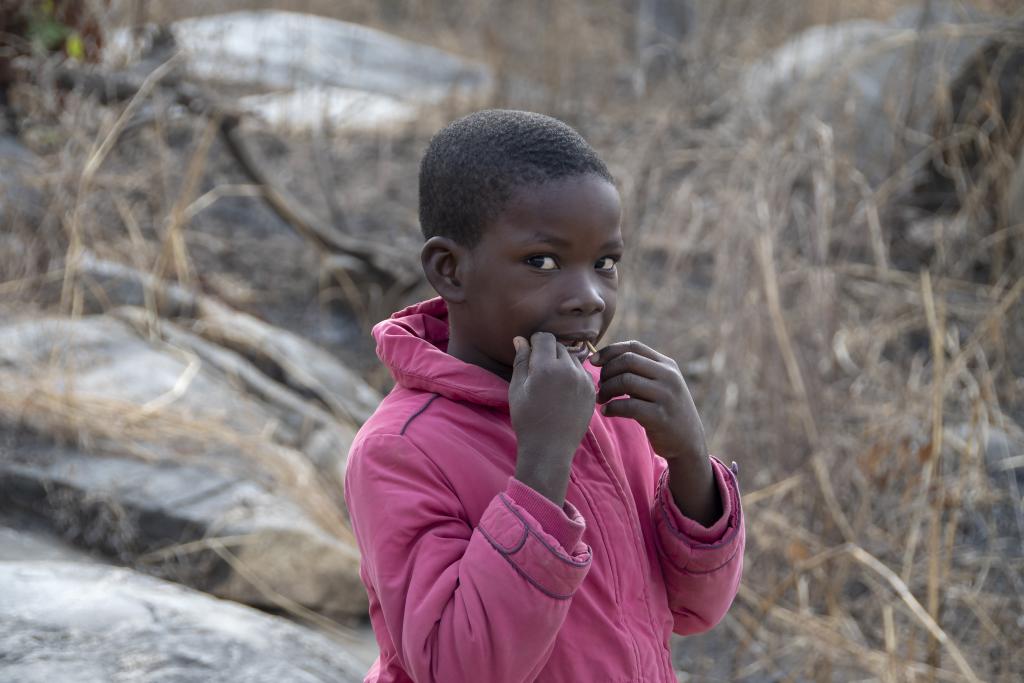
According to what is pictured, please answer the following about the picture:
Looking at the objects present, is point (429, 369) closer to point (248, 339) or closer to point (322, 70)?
point (248, 339)

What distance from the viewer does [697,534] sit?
148 centimetres

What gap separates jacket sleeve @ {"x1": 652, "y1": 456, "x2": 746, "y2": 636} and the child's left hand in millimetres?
68

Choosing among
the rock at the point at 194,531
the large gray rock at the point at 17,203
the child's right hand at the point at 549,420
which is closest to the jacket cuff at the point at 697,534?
the child's right hand at the point at 549,420

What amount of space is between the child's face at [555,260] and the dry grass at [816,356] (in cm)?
153

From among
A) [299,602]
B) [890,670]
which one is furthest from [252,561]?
[890,670]

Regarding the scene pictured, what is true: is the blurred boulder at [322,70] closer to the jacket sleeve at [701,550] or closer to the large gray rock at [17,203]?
the large gray rock at [17,203]

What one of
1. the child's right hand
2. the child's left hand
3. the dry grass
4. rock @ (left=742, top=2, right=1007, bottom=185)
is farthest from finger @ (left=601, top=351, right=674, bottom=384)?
rock @ (left=742, top=2, right=1007, bottom=185)

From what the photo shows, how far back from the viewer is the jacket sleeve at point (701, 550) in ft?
4.84

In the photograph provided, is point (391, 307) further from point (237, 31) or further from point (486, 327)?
point (486, 327)

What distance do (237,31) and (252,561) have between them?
5.08 metres

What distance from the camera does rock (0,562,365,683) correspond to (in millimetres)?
2031

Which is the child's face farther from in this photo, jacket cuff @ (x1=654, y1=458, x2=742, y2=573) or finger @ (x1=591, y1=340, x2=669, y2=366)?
jacket cuff @ (x1=654, y1=458, x2=742, y2=573)

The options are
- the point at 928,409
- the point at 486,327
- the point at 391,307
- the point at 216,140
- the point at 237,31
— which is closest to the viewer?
the point at 486,327

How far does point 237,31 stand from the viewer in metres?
7.35
